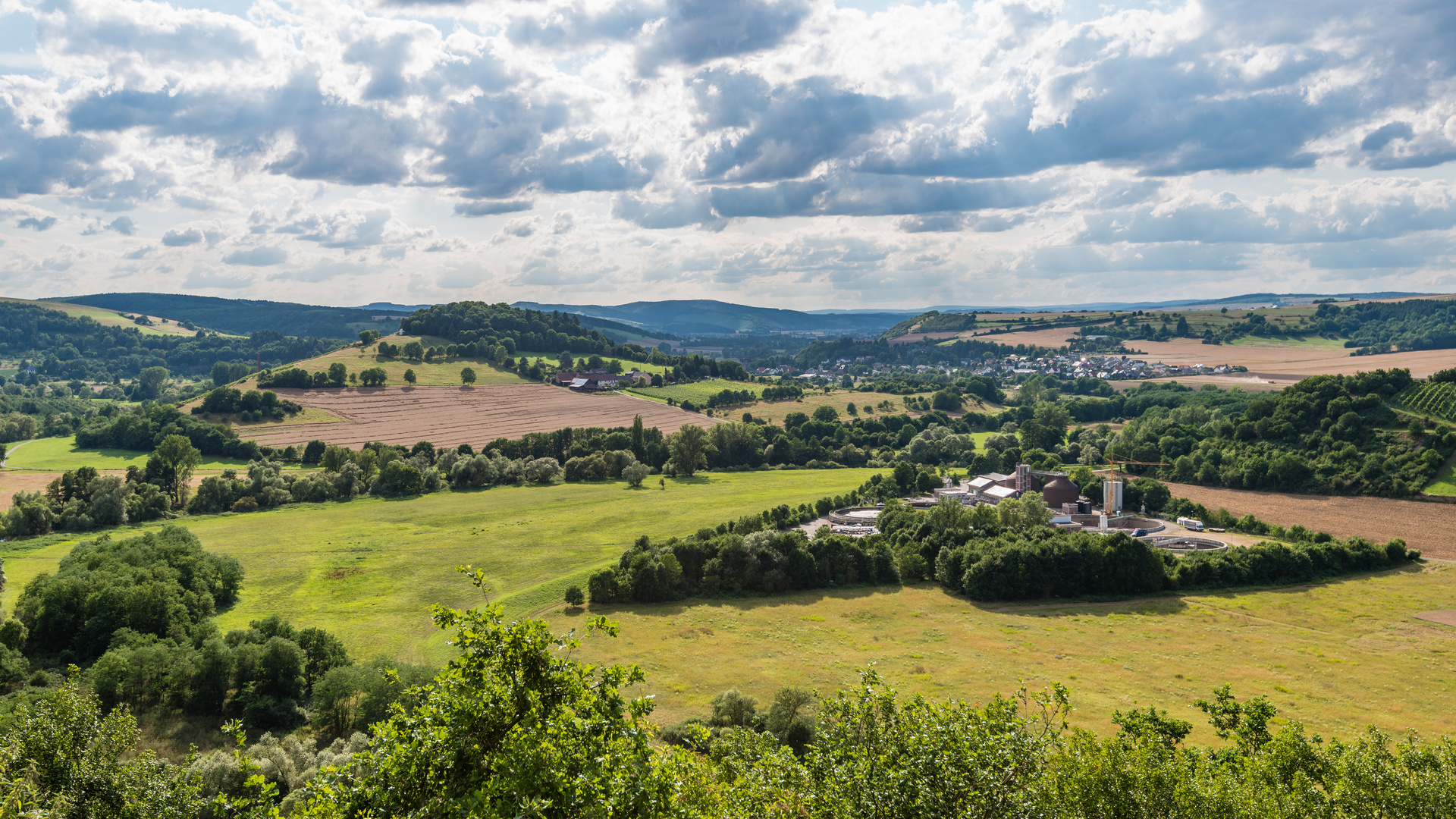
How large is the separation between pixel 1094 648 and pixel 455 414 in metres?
125

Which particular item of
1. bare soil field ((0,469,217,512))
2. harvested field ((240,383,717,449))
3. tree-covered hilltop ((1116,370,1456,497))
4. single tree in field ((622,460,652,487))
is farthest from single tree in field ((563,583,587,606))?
tree-covered hilltop ((1116,370,1456,497))

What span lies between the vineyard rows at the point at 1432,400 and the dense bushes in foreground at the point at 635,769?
108094 millimetres

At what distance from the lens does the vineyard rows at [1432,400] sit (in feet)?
340

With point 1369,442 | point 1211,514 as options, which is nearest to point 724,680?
point 1211,514

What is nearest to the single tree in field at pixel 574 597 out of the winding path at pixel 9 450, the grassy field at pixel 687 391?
the winding path at pixel 9 450

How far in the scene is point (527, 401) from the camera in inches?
6457

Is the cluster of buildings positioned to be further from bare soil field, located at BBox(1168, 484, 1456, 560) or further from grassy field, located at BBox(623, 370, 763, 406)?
bare soil field, located at BBox(1168, 484, 1456, 560)

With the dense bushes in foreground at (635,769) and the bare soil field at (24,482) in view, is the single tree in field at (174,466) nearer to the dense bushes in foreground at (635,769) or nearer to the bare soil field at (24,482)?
the bare soil field at (24,482)

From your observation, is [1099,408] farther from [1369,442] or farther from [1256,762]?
[1256,762]

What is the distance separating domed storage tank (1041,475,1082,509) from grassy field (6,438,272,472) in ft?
375

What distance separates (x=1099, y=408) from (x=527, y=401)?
4917 inches

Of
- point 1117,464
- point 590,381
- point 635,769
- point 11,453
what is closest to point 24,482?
point 11,453

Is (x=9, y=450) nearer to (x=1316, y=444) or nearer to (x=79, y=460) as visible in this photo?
(x=79, y=460)

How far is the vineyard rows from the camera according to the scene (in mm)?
103562
